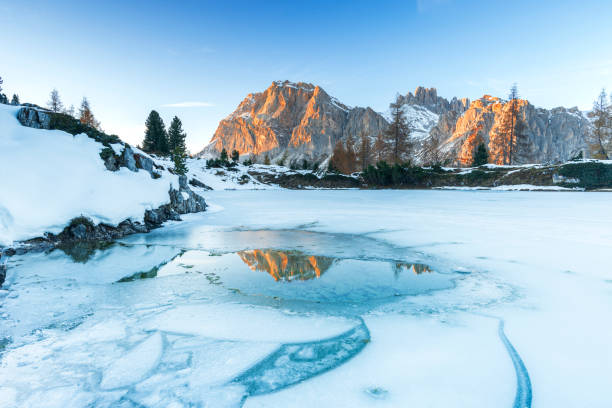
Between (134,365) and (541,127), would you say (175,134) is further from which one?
(541,127)

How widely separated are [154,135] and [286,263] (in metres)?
48.2

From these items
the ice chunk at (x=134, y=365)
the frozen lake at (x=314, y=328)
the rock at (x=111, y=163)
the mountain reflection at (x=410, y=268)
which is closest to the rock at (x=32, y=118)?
the rock at (x=111, y=163)

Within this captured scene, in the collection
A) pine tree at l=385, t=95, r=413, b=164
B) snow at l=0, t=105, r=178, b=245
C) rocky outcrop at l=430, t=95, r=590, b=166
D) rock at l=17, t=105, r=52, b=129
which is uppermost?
rocky outcrop at l=430, t=95, r=590, b=166

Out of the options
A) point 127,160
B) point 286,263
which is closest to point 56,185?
point 127,160

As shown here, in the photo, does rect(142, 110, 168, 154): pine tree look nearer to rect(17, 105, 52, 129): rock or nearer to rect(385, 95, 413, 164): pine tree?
rect(385, 95, 413, 164): pine tree

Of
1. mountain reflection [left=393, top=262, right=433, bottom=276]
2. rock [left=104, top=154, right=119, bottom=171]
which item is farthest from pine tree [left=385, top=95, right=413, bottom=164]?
mountain reflection [left=393, top=262, right=433, bottom=276]

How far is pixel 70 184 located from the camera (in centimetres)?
787

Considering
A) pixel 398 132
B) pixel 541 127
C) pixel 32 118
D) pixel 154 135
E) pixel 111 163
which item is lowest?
pixel 111 163

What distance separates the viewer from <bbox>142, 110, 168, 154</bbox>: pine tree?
44500 millimetres

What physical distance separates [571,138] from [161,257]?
19099 centimetres

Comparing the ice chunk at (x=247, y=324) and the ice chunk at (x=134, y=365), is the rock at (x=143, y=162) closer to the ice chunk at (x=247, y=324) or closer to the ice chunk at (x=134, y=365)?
the ice chunk at (x=247, y=324)

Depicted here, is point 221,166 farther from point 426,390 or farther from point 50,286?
point 426,390

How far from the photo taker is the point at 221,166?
47.8m

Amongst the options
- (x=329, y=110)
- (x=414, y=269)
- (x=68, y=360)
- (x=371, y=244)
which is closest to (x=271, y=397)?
(x=68, y=360)
